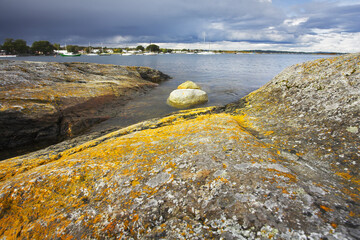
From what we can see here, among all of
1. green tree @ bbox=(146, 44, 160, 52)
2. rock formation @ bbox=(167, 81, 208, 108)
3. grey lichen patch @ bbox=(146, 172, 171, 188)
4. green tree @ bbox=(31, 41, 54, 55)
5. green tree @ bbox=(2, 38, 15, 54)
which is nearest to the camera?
grey lichen patch @ bbox=(146, 172, 171, 188)

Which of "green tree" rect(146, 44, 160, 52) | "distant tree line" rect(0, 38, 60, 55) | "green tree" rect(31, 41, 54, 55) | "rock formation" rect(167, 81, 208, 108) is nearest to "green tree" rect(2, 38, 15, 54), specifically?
"distant tree line" rect(0, 38, 60, 55)

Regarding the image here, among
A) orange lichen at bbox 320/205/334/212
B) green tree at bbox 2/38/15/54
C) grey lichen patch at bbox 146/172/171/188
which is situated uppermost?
green tree at bbox 2/38/15/54

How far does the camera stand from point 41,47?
125938 mm

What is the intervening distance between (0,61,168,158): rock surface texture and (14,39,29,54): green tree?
151946mm

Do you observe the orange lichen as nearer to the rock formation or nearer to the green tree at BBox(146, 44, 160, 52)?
the rock formation

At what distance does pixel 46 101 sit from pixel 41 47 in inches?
6399

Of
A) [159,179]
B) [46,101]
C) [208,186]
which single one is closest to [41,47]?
[46,101]

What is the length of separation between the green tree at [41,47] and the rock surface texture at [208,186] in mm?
167696

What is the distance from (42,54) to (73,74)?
17477 cm

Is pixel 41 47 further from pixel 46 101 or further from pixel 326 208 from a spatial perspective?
pixel 326 208

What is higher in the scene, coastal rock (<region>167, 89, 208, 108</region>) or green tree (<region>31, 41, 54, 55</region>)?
green tree (<region>31, 41, 54, 55</region>)

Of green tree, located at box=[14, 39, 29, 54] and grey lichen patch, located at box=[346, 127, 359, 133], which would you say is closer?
grey lichen patch, located at box=[346, 127, 359, 133]

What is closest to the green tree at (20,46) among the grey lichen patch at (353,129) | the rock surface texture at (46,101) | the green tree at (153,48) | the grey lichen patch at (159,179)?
the green tree at (153,48)

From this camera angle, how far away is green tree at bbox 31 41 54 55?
125125 millimetres
